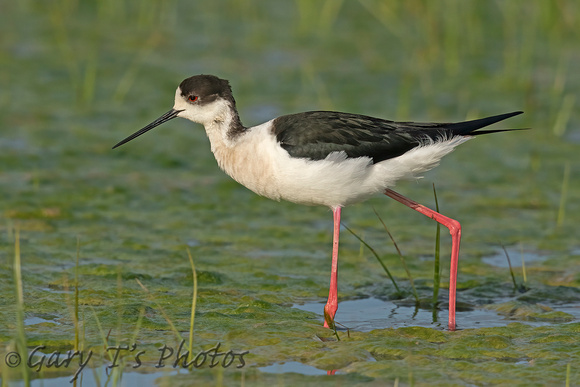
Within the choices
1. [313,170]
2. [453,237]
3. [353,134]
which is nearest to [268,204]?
[453,237]

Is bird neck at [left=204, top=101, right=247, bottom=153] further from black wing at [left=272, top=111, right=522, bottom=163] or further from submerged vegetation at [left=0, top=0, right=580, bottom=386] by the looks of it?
submerged vegetation at [left=0, top=0, right=580, bottom=386]

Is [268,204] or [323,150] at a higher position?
[323,150]

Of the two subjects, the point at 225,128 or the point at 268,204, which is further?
the point at 268,204

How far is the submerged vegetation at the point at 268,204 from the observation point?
4.73 meters

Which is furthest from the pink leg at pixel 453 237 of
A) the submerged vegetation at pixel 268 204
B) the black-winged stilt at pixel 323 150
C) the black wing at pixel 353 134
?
the black wing at pixel 353 134

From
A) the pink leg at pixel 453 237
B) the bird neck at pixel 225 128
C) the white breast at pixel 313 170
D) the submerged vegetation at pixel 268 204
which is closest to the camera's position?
the submerged vegetation at pixel 268 204

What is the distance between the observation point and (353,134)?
544 cm

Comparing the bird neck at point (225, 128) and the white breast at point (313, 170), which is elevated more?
the bird neck at point (225, 128)

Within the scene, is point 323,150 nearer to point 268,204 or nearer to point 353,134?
point 353,134

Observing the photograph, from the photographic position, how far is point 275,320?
17.3 ft

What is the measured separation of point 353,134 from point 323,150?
241 mm

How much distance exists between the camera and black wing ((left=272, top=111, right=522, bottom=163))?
5.30 meters

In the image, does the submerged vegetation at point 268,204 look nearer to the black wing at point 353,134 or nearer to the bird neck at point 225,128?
the black wing at point 353,134

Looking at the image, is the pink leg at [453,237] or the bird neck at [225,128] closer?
the pink leg at [453,237]
